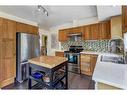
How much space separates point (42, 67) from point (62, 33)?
10.9ft

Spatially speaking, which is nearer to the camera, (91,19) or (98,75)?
(98,75)

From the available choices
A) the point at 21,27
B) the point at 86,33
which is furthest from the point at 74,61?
the point at 21,27

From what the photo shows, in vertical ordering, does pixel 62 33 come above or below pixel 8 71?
above

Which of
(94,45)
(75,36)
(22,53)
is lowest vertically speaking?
(22,53)

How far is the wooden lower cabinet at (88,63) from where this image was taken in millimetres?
3517

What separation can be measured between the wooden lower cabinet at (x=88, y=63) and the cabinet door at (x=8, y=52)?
7.74ft

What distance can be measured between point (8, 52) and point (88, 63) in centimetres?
263

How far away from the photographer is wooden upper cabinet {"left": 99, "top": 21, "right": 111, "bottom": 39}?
341 centimetres

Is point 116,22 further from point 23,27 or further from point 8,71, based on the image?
point 8,71

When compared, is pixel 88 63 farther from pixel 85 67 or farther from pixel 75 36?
pixel 75 36

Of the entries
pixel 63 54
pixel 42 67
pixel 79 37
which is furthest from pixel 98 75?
pixel 63 54

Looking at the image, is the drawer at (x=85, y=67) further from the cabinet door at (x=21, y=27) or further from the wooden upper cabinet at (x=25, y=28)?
the cabinet door at (x=21, y=27)

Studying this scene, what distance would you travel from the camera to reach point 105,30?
3.48 metres
